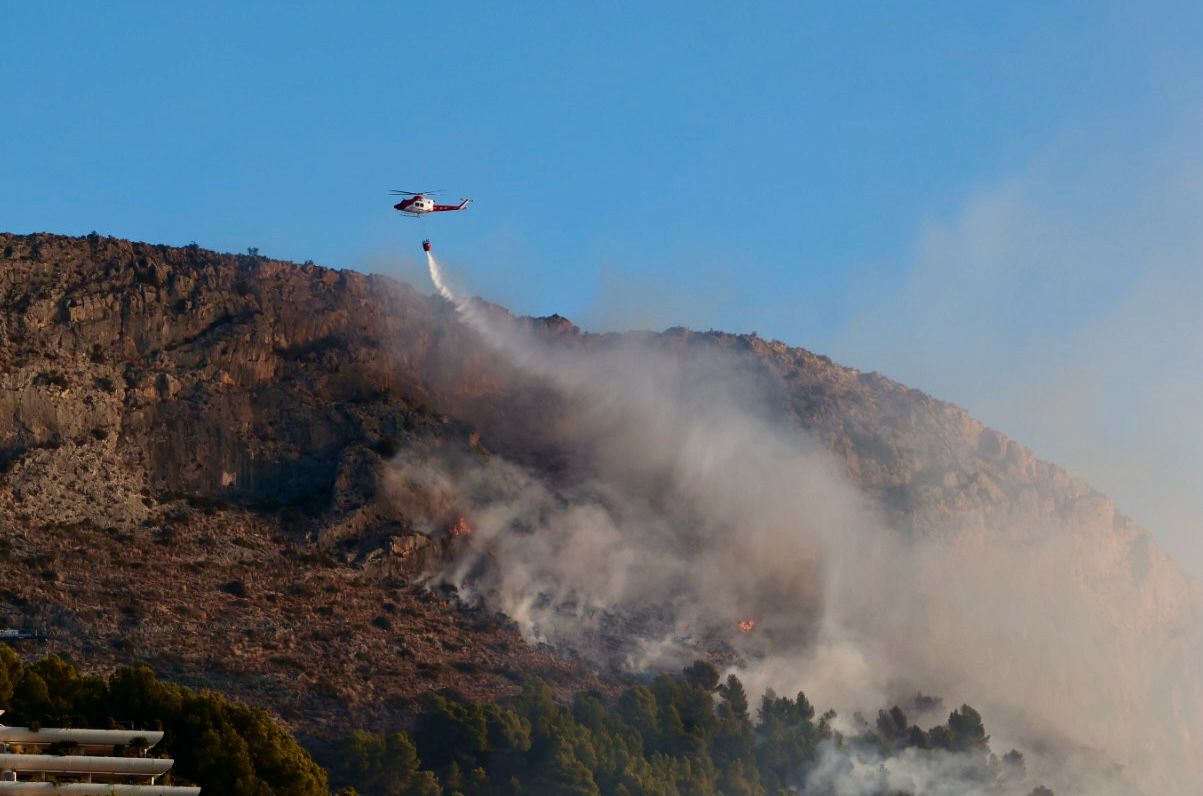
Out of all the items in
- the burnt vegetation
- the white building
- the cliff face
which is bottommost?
the burnt vegetation

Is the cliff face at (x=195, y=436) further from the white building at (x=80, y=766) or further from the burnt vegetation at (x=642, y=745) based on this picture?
the white building at (x=80, y=766)

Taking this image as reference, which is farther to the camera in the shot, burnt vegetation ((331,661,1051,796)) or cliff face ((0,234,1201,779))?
cliff face ((0,234,1201,779))

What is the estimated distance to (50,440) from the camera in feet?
539

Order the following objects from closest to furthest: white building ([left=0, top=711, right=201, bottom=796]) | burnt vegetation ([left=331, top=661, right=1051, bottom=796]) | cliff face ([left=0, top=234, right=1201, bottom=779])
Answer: white building ([left=0, top=711, right=201, bottom=796]) → burnt vegetation ([left=331, top=661, right=1051, bottom=796]) → cliff face ([left=0, top=234, right=1201, bottom=779])

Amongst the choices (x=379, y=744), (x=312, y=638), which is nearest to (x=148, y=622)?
(x=312, y=638)

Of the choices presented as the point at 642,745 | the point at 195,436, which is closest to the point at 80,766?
the point at 642,745

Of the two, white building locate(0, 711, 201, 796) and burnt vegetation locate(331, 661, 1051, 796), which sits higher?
white building locate(0, 711, 201, 796)

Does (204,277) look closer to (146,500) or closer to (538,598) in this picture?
(146,500)

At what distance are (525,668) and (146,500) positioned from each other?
3732 centimetres

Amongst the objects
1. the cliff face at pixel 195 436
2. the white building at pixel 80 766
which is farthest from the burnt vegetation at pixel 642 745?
the white building at pixel 80 766

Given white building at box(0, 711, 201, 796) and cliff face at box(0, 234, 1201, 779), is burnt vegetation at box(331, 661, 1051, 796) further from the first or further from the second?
white building at box(0, 711, 201, 796)

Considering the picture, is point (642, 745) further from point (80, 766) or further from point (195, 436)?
point (80, 766)

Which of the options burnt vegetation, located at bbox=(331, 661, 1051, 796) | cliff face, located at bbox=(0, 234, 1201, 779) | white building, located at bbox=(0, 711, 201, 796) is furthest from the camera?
cliff face, located at bbox=(0, 234, 1201, 779)

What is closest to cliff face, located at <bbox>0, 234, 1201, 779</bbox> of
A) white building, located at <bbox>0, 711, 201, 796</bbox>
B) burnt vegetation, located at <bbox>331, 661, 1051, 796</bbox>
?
burnt vegetation, located at <bbox>331, 661, 1051, 796</bbox>
